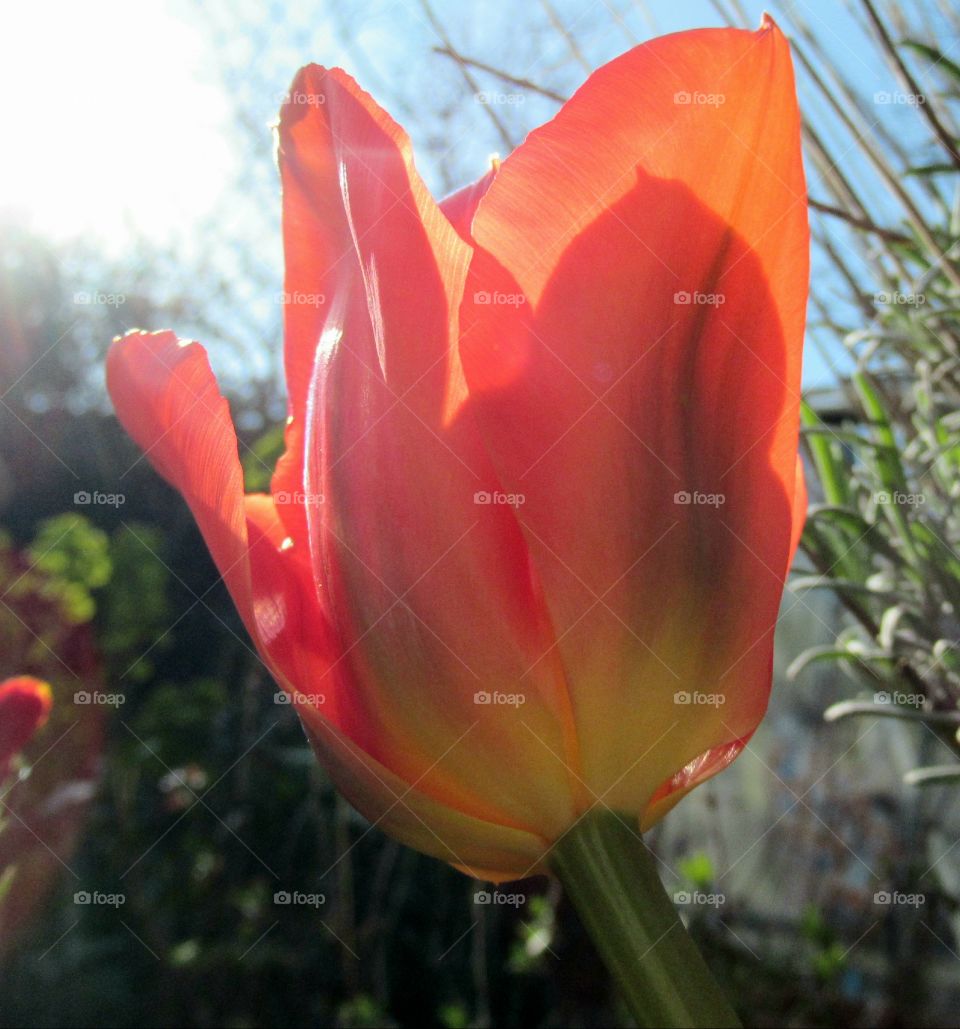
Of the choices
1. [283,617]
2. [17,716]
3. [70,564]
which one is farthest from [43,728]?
[283,617]

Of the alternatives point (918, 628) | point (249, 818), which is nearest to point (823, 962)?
point (249, 818)

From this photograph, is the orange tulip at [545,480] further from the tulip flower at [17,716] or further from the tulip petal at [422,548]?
the tulip flower at [17,716]

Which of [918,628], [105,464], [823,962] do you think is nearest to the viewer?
[918,628]

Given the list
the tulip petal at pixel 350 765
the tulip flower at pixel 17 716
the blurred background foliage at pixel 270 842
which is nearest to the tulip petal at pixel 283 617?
the tulip petal at pixel 350 765

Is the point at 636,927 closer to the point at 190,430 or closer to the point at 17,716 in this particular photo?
the point at 190,430

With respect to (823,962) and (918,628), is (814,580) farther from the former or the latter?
(823,962)

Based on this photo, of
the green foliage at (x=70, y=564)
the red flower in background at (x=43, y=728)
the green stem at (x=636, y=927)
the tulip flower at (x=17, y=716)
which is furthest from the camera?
the green foliage at (x=70, y=564)

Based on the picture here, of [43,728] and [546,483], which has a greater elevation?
[546,483]
